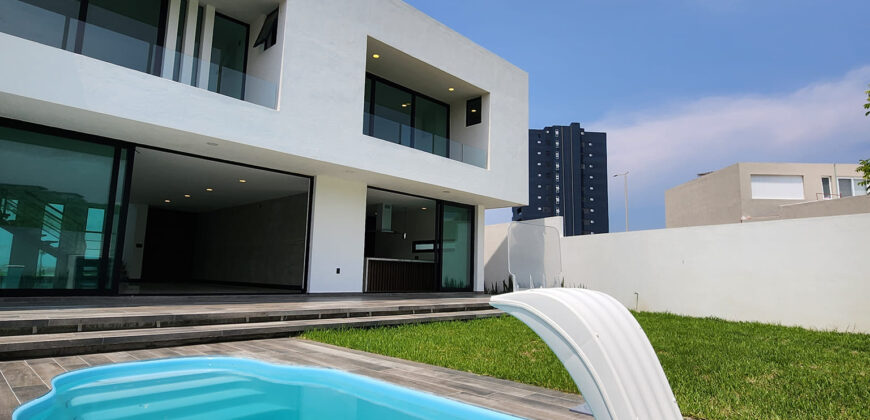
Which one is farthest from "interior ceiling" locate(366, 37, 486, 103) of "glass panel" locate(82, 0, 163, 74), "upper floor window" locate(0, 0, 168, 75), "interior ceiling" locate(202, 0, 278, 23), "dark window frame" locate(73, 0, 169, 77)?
"upper floor window" locate(0, 0, 168, 75)

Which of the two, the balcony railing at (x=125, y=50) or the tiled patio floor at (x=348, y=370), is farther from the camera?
the balcony railing at (x=125, y=50)

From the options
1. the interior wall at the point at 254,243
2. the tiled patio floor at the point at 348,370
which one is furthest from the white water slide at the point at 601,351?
the interior wall at the point at 254,243

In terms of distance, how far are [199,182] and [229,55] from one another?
390 centimetres

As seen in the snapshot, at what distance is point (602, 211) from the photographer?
61.8 metres

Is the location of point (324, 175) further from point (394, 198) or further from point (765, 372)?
point (765, 372)

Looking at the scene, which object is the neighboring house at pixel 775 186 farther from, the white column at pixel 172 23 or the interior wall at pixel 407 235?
the white column at pixel 172 23

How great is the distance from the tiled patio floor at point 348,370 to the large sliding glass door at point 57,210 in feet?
9.88

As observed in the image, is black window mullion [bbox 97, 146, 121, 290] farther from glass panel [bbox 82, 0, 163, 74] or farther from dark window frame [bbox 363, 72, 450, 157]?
dark window frame [bbox 363, 72, 450, 157]

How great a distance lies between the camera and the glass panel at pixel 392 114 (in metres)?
9.49

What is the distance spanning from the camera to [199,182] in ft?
36.4

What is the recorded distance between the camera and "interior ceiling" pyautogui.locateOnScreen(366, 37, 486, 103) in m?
9.91

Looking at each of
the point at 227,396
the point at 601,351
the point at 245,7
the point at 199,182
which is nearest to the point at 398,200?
the point at 199,182

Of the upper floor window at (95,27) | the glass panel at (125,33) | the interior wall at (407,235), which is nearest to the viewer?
the upper floor window at (95,27)

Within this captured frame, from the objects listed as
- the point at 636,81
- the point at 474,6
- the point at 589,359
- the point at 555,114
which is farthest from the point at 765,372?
the point at 555,114
